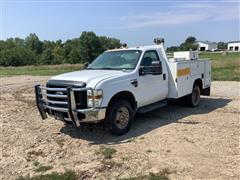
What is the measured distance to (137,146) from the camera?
19.9ft

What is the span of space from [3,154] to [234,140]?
14.5ft

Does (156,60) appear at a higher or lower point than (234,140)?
higher

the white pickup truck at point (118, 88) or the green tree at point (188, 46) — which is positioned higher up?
the green tree at point (188, 46)

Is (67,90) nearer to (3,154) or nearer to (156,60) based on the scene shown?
(3,154)

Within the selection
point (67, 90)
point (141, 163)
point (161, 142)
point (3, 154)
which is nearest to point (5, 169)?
point (3, 154)

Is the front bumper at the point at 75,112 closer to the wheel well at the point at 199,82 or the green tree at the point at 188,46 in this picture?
the wheel well at the point at 199,82

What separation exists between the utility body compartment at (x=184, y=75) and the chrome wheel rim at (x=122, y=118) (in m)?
1.95

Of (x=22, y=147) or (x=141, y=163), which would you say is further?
(x=22, y=147)

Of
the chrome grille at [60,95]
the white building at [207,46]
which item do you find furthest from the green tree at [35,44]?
the chrome grille at [60,95]

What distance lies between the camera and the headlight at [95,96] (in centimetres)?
615

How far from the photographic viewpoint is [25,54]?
84188mm

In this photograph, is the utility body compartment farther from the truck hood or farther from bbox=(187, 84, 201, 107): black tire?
the truck hood

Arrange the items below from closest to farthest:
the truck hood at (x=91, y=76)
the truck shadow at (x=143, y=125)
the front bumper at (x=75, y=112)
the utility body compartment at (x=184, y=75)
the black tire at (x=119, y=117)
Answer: the front bumper at (x=75, y=112) → the truck hood at (x=91, y=76) → the black tire at (x=119, y=117) → the truck shadow at (x=143, y=125) → the utility body compartment at (x=184, y=75)

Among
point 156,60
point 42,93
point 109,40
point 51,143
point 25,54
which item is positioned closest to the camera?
point 51,143
